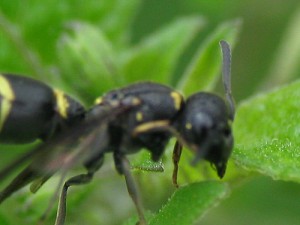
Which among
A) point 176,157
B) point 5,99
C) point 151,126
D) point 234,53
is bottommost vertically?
point 234,53

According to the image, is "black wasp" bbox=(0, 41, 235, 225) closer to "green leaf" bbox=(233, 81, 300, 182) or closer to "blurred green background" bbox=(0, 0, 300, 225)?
"green leaf" bbox=(233, 81, 300, 182)

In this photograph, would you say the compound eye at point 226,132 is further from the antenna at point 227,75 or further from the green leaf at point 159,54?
the green leaf at point 159,54

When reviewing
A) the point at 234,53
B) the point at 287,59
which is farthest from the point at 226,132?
the point at 234,53

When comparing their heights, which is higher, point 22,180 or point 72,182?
point 22,180

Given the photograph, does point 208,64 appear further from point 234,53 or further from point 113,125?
point 234,53

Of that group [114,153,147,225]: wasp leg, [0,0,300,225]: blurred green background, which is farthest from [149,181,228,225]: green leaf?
[0,0,300,225]: blurred green background

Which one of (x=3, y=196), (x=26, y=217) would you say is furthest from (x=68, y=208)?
(x=3, y=196)
